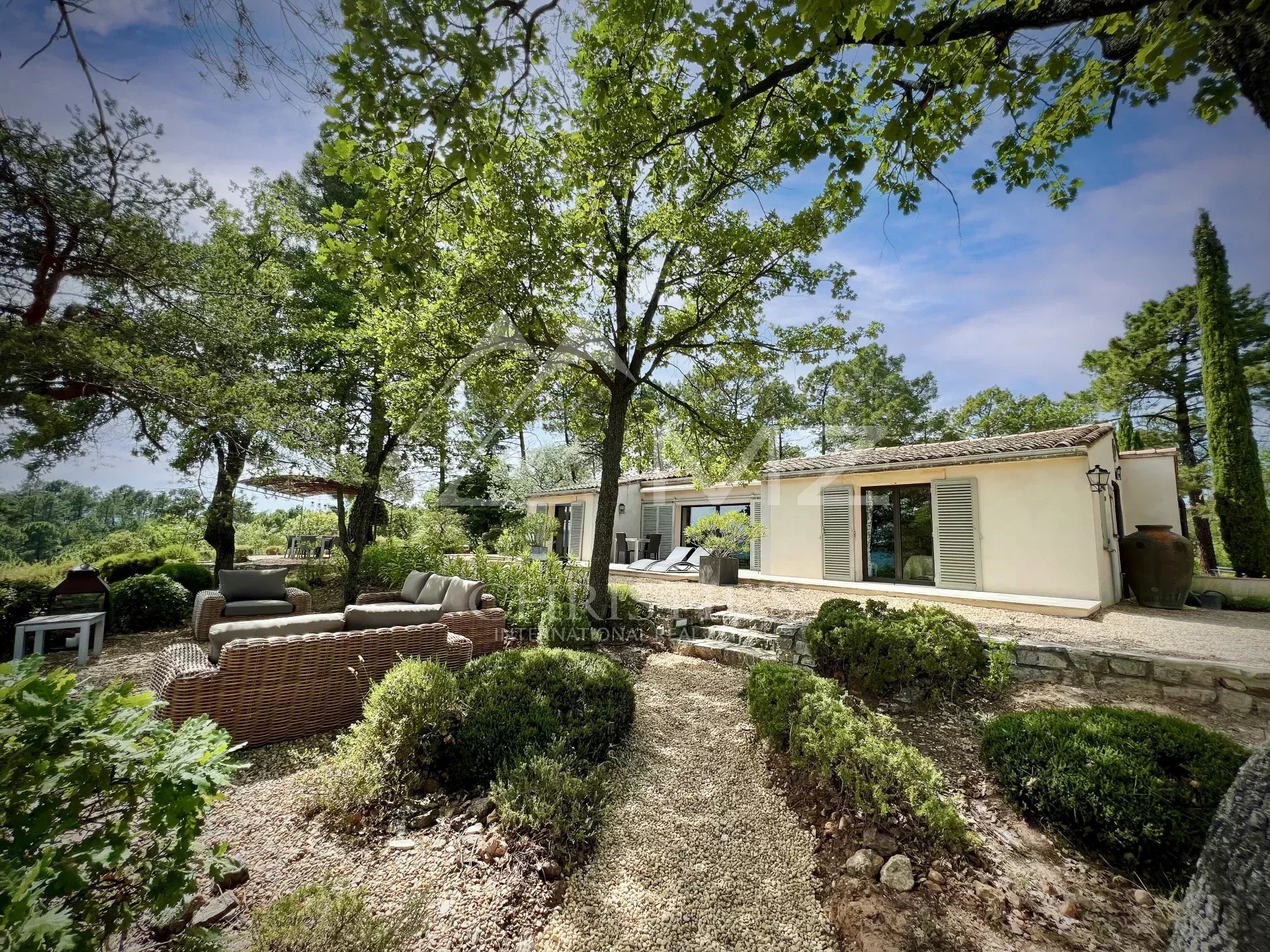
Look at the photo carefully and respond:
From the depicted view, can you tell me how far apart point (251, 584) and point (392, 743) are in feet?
19.6

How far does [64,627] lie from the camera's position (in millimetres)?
5711

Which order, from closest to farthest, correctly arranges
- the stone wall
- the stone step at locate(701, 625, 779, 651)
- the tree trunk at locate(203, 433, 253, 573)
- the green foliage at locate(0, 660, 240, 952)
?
1. the green foliage at locate(0, 660, 240, 952)
2. the stone wall
3. the stone step at locate(701, 625, 779, 651)
4. the tree trunk at locate(203, 433, 253, 573)

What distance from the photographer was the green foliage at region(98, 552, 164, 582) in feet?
29.5

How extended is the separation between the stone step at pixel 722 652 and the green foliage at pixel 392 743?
3.29 meters

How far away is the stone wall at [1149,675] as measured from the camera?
13.4 feet

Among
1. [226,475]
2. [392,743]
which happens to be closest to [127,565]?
[226,475]

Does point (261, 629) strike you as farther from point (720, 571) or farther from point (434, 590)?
point (720, 571)

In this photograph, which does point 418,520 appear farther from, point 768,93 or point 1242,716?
point 1242,716

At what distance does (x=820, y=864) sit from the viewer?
2.51m

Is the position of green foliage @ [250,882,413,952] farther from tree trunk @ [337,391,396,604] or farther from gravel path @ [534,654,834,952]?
tree trunk @ [337,391,396,604]

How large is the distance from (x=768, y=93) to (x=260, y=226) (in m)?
12.6

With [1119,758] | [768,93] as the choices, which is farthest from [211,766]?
[768,93]

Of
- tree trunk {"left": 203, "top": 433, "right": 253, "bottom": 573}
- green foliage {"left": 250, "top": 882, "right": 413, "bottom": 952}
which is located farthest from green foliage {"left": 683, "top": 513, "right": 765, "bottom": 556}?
green foliage {"left": 250, "top": 882, "right": 413, "bottom": 952}

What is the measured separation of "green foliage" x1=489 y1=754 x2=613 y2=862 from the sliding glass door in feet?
32.5
